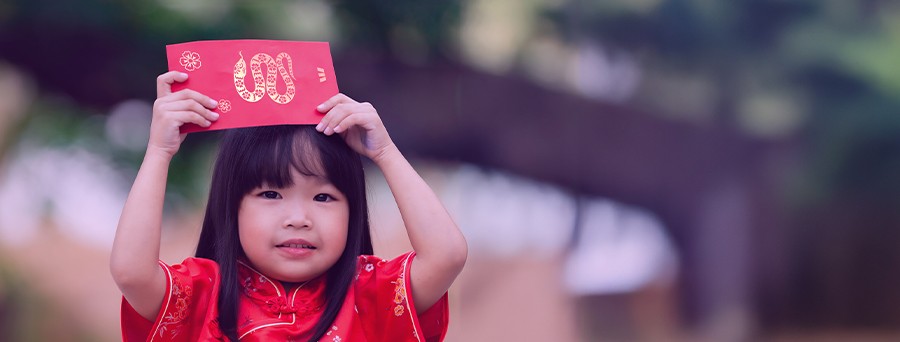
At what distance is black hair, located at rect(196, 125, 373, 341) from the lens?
129 centimetres

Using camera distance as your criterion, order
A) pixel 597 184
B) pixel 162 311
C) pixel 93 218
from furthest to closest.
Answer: pixel 597 184 → pixel 93 218 → pixel 162 311

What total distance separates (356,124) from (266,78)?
0.43ft

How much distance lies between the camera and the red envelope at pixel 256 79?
127cm

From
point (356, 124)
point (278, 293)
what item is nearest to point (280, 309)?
point (278, 293)

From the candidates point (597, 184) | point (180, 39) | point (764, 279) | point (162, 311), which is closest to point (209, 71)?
point (162, 311)

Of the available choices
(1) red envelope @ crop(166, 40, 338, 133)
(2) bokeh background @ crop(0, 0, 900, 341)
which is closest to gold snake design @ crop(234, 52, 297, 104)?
(1) red envelope @ crop(166, 40, 338, 133)

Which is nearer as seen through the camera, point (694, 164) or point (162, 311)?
point (162, 311)

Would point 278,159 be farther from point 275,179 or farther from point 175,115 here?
point 175,115

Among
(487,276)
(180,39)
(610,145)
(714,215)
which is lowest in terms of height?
(487,276)

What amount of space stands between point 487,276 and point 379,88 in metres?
0.70

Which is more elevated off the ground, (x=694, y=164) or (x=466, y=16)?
(x=466, y=16)

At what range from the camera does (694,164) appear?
3328 mm

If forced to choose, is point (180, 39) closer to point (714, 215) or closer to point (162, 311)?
point (714, 215)

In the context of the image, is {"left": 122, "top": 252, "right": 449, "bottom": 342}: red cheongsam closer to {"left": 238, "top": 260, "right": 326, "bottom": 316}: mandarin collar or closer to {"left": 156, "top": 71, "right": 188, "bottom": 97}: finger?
{"left": 238, "top": 260, "right": 326, "bottom": 316}: mandarin collar
